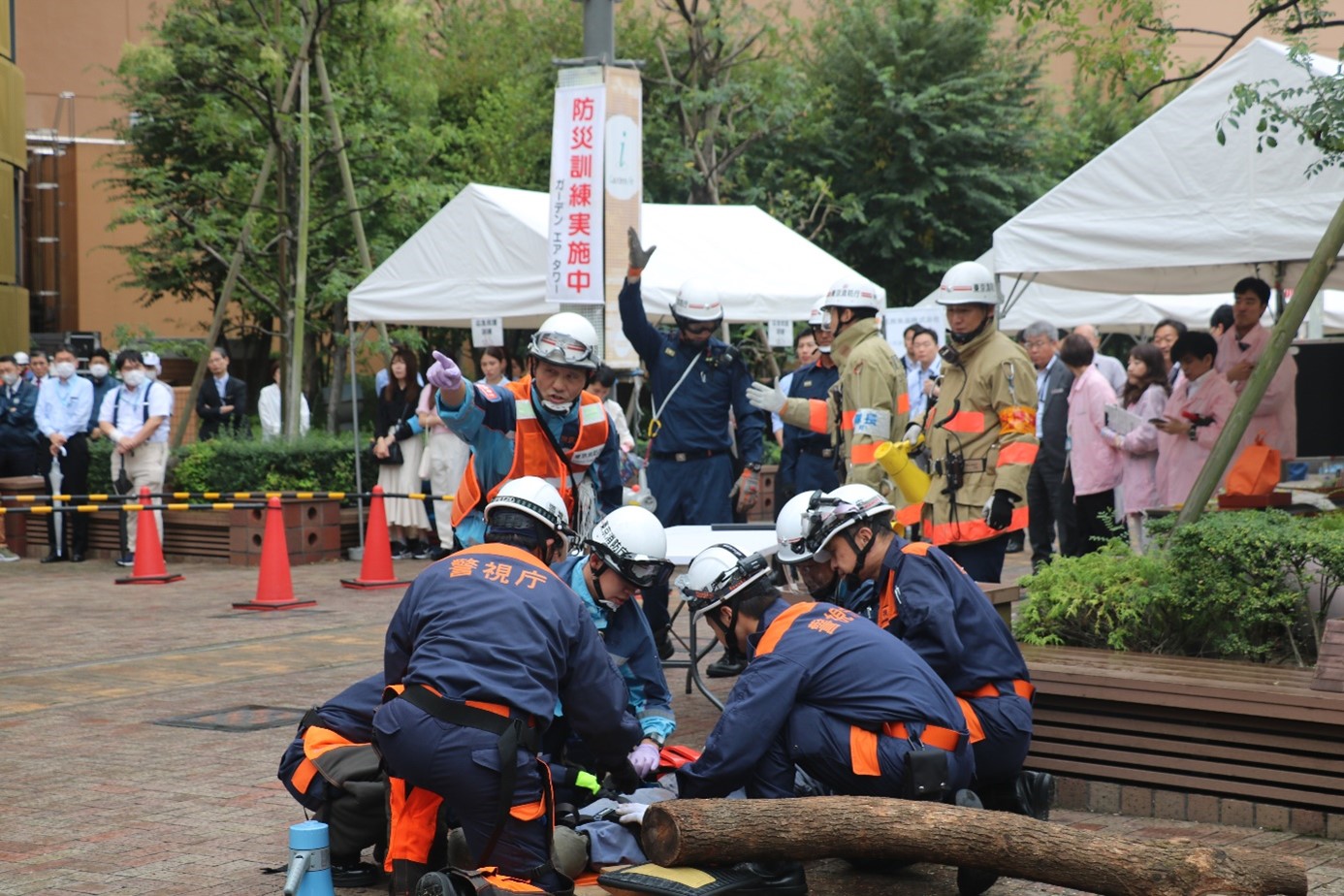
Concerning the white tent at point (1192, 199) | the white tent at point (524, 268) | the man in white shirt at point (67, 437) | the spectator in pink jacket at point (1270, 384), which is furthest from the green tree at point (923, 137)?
the white tent at point (1192, 199)

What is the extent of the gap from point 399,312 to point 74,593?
12.7 feet

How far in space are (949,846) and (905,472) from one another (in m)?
3.06

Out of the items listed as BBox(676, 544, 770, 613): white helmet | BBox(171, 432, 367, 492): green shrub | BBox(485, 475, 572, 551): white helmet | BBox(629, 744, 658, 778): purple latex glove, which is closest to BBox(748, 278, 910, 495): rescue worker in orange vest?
BBox(676, 544, 770, 613): white helmet

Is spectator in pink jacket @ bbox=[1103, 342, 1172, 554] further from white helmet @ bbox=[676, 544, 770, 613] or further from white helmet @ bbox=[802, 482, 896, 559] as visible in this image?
white helmet @ bbox=[676, 544, 770, 613]

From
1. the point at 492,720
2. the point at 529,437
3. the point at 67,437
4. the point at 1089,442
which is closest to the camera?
the point at 492,720

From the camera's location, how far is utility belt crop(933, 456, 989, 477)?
24.7 feet

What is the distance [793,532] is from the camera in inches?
231

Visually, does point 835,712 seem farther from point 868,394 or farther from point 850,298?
point 850,298

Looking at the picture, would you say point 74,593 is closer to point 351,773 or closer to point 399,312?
point 399,312

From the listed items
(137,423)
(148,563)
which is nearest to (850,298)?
(148,563)

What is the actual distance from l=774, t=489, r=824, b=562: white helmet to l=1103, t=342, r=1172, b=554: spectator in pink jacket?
566 cm

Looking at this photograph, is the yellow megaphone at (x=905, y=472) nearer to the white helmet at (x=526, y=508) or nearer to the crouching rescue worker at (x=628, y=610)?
the crouching rescue worker at (x=628, y=610)

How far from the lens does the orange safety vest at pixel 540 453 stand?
702 centimetres

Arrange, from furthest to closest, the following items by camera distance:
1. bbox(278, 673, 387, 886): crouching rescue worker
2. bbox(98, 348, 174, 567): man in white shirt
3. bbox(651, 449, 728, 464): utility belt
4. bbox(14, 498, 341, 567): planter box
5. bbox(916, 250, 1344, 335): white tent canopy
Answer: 1. bbox(916, 250, 1344, 335): white tent canopy
2. bbox(98, 348, 174, 567): man in white shirt
3. bbox(14, 498, 341, 567): planter box
4. bbox(651, 449, 728, 464): utility belt
5. bbox(278, 673, 387, 886): crouching rescue worker
